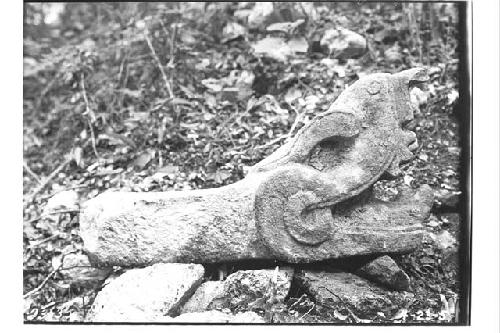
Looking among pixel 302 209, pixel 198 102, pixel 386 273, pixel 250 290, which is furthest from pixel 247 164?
pixel 386 273

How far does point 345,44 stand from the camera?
6.09m

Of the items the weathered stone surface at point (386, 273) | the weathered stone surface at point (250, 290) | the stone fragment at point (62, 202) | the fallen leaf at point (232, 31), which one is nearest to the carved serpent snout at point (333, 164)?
the weathered stone surface at point (250, 290)

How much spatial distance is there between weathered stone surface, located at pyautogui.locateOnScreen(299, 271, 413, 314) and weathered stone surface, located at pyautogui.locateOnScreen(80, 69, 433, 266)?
13 centimetres

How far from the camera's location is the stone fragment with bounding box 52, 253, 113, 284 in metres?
4.74

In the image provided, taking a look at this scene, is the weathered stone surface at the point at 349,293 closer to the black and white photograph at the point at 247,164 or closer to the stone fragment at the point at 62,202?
the black and white photograph at the point at 247,164

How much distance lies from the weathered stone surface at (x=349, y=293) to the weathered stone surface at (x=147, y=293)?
2.23 ft

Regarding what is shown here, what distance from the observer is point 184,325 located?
4.07 meters

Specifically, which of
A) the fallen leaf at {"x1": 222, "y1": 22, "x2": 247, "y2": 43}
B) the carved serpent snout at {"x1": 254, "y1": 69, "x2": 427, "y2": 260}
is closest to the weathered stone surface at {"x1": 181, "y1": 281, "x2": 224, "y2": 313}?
the carved serpent snout at {"x1": 254, "y1": 69, "x2": 427, "y2": 260}

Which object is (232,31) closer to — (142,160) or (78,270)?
(142,160)

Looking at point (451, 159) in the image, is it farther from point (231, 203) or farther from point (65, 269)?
point (65, 269)

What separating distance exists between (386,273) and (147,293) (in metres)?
1.42

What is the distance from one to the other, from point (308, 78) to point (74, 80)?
219cm

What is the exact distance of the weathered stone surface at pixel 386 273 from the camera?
429 centimetres
